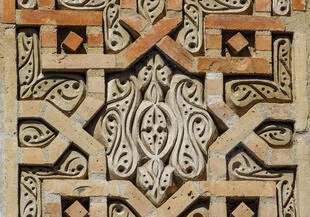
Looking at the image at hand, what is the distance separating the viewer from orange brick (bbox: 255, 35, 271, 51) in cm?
972

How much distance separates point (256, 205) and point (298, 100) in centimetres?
66

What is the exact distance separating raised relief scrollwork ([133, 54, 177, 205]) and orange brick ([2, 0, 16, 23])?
30.9 inches

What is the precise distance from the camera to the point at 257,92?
9648 mm

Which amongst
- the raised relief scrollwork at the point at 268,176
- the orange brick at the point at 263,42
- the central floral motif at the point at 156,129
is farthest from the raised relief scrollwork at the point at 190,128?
the orange brick at the point at 263,42

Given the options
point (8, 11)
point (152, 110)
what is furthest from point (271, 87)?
point (8, 11)

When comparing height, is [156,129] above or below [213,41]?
below

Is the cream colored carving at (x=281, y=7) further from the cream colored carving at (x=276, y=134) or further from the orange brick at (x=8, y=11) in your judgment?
the orange brick at (x=8, y=11)

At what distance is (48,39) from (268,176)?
1.44 meters

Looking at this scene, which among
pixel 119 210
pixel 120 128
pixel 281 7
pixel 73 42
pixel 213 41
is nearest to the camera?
pixel 119 210

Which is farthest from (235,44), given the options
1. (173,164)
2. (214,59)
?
(173,164)

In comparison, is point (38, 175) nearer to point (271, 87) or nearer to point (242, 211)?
point (242, 211)

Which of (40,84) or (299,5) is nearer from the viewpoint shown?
(40,84)

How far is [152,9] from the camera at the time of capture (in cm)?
969

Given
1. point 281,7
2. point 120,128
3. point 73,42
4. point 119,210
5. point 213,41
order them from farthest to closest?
1. point 281,7
2. point 213,41
3. point 73,42
4. point 120,128
5. point 119,210
